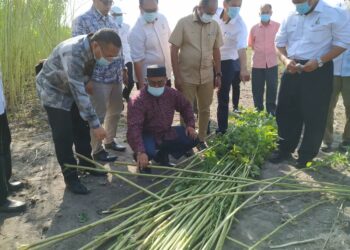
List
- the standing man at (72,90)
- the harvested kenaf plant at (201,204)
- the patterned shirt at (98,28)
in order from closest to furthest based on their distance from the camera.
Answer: the harvested kenaf plant at (201,204), the standing man at (72,90), the patterned shirt at (98,28)

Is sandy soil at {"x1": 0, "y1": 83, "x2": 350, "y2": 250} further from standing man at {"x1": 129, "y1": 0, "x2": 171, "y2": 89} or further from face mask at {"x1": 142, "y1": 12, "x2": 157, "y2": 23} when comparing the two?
face mask at {"x1": 142, "y1": 12, "x2": 157, "y2": 23}

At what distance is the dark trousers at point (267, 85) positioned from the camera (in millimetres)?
5961

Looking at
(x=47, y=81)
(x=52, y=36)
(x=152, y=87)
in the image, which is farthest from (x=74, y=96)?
(x=52, y=36)

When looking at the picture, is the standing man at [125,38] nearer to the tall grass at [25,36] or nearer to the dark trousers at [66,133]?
the tall grass at [25,36]

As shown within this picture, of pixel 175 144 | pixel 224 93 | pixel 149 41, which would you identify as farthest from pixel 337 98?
pixel 149 41

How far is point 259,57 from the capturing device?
5.94 m

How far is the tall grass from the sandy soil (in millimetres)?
1787

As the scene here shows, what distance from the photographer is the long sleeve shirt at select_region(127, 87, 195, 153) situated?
146 inches

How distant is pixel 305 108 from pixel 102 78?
2.10 meters

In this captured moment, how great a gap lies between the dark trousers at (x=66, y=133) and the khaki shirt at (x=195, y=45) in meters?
1.34

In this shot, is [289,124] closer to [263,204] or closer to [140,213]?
[263,204]

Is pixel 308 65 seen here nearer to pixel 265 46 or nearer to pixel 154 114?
pixel 154 114

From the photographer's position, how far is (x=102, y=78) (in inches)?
156

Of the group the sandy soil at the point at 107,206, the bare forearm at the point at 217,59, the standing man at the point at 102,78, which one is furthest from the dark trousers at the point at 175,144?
the bare forearm at the point at 217,59
